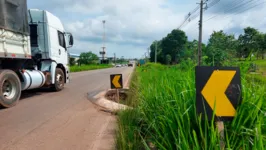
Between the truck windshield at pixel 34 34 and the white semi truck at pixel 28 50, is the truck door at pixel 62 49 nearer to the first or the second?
the white semi truck at pixel 28 50

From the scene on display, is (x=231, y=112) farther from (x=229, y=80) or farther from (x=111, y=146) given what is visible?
(x=111, y=146)

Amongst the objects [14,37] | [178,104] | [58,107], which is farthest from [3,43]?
[178,104]

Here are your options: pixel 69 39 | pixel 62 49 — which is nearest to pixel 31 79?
pixel 62 49

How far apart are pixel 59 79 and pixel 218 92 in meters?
9.32

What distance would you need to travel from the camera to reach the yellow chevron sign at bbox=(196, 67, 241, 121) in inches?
78.5

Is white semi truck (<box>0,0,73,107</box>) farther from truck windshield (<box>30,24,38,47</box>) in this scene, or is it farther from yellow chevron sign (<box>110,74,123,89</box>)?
yellow chevron sign (<box>110,74,123,89</box>)

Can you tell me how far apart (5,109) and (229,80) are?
21.0 ft

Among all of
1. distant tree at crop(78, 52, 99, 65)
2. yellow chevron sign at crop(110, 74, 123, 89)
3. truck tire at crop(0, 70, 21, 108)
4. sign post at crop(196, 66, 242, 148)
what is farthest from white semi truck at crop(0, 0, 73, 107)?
distant tree at crop(78, 52, 99, 65)

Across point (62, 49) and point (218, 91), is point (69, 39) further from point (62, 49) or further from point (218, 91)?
point (218, 91)

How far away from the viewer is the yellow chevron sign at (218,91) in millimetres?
1993

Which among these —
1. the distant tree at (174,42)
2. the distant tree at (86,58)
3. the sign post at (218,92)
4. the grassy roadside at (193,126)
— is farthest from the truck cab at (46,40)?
the distant tree at (86,58)

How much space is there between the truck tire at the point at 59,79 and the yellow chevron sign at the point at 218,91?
880cm

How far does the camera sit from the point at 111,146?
354 centimetres

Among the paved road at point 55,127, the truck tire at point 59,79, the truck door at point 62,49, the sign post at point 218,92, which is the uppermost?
the truck door at point 62,49
